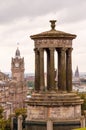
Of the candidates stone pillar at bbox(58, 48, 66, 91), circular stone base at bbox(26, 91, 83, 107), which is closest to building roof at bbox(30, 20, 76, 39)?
stone pillar at bbox(58, 48, 66, 91)

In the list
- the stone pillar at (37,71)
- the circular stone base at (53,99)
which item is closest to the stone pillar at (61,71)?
the circular stone base at (53,99)

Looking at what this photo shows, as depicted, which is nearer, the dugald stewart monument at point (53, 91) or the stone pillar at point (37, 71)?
the dugald stewart monument at point (53, 91)

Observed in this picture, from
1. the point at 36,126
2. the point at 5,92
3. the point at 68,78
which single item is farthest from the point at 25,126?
the point at 5,92

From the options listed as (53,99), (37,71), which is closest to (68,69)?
(37,71)

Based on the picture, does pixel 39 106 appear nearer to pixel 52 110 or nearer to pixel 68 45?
pixel 52 110

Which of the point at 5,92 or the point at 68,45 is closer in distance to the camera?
the point at 68,45

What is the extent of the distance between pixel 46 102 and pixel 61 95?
0.73 metres

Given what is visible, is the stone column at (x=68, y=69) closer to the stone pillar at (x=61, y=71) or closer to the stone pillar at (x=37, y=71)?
the stone pillar at (x=61, y=71)

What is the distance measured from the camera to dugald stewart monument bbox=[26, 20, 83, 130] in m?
27.3

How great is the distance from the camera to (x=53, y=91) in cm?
2778

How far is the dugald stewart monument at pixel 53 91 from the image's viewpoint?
89.5ft

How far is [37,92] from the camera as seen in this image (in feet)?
92.4

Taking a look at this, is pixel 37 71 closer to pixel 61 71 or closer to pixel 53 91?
pixel 61 71

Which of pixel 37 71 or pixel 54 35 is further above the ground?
pixel 54 35
